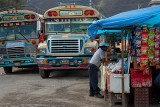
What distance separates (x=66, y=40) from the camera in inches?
507

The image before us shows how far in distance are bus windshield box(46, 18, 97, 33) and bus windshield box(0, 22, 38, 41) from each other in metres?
1.76

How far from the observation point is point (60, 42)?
12.9 metres

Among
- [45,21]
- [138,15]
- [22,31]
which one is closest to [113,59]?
[138,15]

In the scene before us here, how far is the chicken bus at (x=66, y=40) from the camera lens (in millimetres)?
12719

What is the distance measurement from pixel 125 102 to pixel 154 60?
3.91 feet

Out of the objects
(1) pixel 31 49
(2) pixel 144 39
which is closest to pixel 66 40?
(1) pixel 31 49

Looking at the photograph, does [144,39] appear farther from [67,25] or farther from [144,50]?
[67,25]

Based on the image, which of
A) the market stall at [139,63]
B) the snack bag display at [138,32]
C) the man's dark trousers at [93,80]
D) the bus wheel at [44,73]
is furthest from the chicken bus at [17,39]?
the snack bag display at [138,32]

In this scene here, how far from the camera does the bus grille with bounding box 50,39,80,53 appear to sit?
1284 centimetres

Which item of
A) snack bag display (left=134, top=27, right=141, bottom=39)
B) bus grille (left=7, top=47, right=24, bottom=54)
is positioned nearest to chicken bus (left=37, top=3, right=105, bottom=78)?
bus grille (left=7, top=47, right=24, bottom=54)

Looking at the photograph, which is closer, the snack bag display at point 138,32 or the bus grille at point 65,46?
the snack bag display at point 138,32

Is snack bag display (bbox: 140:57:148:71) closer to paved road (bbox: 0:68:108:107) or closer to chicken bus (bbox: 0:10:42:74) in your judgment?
paved road (bbox: 0:68:108:107)

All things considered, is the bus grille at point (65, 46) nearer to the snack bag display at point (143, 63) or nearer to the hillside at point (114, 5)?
the snack bag display at point (143, 63)

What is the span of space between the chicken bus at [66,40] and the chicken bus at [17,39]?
5.27 feet
